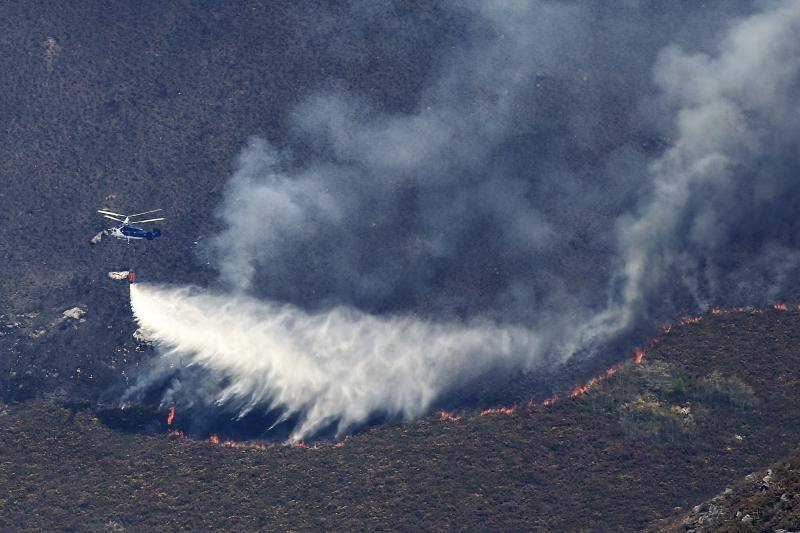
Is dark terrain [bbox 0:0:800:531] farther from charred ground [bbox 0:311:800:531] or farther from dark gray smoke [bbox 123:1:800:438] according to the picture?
dark gray smoke [bbox 123:1:800:438]

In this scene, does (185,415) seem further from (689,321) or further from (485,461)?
(689,321)

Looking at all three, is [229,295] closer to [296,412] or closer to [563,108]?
[296,412]

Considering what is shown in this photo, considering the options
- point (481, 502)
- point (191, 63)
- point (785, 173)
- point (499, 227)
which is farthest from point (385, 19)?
point (481, 502)

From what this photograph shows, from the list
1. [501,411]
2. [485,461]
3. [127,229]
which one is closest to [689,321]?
[501,411]

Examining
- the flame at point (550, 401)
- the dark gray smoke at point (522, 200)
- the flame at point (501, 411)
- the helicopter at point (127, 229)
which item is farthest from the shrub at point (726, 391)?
the helicopter at point (127, 229)

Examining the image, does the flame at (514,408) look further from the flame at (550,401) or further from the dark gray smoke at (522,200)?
the dark gray smoke at (522,200)

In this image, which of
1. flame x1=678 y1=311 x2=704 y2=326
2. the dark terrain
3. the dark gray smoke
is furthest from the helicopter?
flame x1=678 y1=311 x2=704 y2=326
